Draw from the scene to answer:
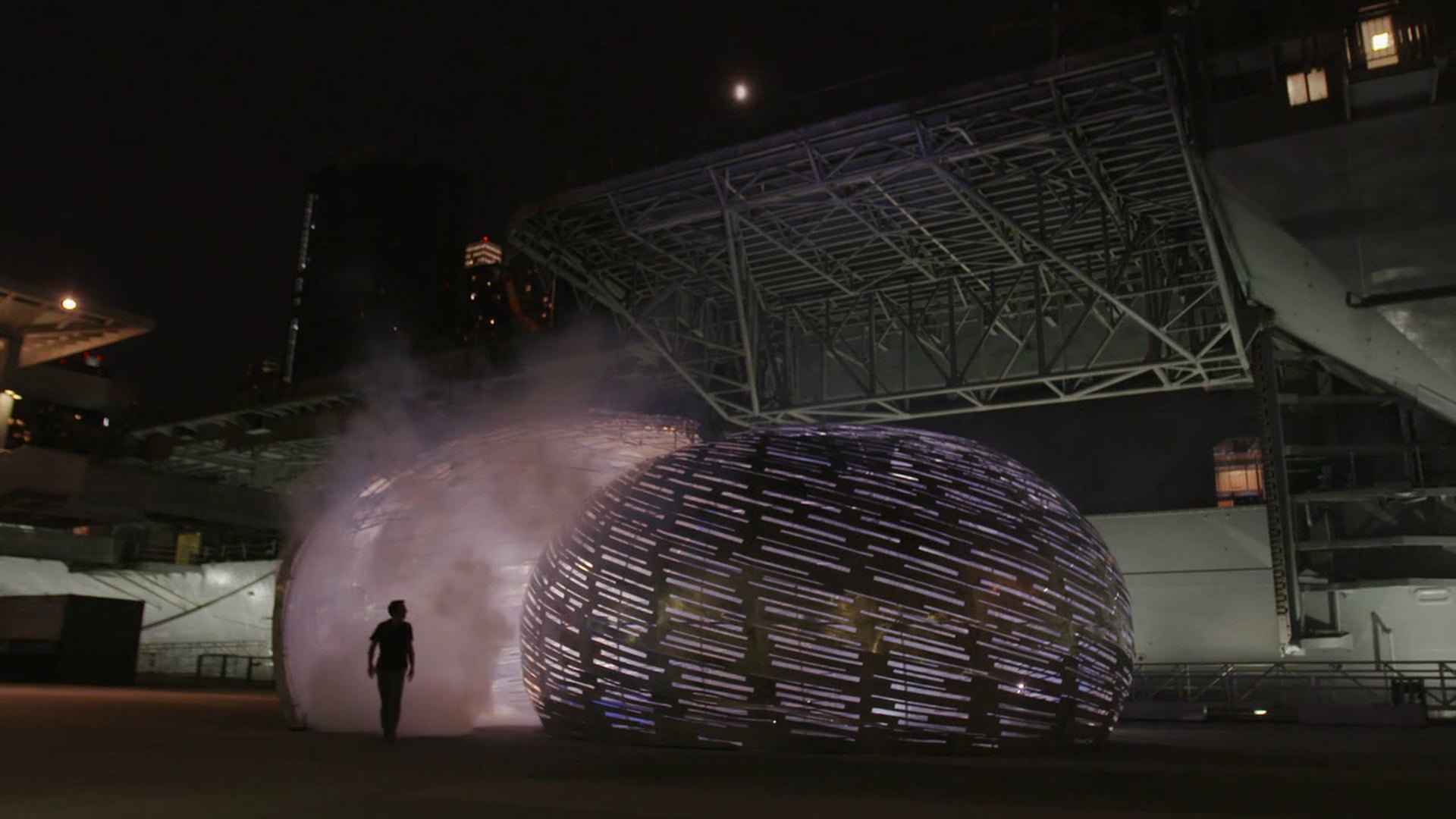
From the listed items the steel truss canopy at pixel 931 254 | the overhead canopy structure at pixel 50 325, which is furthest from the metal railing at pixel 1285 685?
the overhead canopy structure at pixel 50 325

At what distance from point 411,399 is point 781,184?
8.60 m

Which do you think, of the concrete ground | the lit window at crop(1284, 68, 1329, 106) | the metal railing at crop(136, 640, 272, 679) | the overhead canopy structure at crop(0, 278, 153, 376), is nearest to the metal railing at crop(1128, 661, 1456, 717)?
the concrete ground

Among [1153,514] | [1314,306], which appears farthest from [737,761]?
[1153,514]

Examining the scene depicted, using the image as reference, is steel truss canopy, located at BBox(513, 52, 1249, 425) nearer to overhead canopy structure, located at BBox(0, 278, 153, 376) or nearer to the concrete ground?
the concrete ground

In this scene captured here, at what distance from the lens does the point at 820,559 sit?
7.82 meters

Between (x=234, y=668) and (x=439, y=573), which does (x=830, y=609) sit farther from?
(x=234, y=668)

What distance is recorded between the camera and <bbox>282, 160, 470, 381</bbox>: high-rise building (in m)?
103

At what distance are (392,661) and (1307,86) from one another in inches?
661

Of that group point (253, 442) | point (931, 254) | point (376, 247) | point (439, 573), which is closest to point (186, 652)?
point (253, 442)

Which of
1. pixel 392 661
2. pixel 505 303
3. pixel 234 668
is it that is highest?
pixel 505 303

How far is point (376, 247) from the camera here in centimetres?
10481

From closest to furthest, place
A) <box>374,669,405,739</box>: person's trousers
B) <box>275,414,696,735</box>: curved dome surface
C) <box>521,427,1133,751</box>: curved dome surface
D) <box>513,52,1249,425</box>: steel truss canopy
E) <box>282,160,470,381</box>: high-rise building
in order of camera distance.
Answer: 1. <box>521,427,1133,751</box>: curved dome surface
2. <box>374,669,405,739</box>: person's trousers
3. <box>275,414,696,735</box>: curved dome surface
4. <box>513,52,1249,425</box>: steel truss canopy
5. <box>282,160,470,381</box>: high-rise building

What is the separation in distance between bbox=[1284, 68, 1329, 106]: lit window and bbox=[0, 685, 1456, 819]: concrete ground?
11412mm

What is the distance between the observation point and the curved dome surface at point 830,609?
7.65 metres
